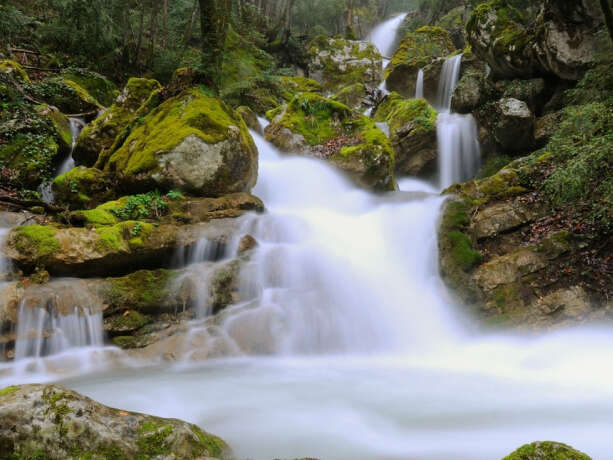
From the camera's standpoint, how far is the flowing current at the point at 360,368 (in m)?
2.90

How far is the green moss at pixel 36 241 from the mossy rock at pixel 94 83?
9442 millimetres

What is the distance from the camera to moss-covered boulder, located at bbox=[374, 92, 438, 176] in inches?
482

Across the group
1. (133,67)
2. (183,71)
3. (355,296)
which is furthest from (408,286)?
(133,67)

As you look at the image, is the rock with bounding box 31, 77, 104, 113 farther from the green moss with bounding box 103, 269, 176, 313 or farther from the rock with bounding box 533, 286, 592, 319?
the rock with bounding box 533, 286, 592, 319

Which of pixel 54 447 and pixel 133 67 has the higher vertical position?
pixel 133 67

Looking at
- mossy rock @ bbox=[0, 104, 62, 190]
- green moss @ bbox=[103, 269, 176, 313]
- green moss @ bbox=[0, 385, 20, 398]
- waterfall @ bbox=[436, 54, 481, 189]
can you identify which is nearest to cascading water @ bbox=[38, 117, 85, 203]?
mossy rock @ bbox=[0, 104, 62, 190]

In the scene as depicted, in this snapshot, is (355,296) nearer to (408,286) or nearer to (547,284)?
(408,286)

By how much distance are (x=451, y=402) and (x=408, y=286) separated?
308 cm

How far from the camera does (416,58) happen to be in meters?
19.4

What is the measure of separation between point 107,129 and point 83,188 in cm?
251

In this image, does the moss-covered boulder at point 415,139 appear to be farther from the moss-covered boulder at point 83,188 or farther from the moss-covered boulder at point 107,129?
the moss-covered boulder at point 83,188

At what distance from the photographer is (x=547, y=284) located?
216 inches

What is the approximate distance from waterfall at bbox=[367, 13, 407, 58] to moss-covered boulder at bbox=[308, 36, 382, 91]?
8.01 meters

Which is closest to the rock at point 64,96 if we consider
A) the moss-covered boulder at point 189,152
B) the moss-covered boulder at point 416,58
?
the moss-covered boulder at point 189,152
